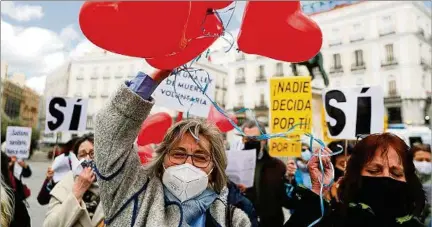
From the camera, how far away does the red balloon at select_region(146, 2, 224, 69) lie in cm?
127

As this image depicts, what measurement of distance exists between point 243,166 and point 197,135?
5.05 ft

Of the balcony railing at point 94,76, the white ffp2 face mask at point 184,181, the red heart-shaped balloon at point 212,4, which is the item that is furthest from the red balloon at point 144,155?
the balcony railing at point 94,76

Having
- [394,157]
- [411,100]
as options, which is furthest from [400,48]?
[394,157]

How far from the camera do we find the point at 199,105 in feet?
10.8

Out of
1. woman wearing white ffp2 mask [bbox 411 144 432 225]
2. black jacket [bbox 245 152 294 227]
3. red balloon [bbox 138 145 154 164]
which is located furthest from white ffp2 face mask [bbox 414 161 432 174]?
red balloon [bbox 138 145 154 164]

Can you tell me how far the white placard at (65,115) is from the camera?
156 inches

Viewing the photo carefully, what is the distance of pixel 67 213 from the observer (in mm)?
1849

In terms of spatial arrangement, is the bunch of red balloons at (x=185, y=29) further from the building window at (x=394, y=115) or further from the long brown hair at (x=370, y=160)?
the building window at (x=394, y=115)

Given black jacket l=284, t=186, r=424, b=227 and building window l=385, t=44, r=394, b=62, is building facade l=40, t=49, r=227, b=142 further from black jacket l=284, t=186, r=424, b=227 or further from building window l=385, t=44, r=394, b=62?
black jacket l=284, t=186, r=424, b=227

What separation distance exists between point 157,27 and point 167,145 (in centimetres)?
56

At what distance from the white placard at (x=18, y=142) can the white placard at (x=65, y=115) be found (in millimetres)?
1898

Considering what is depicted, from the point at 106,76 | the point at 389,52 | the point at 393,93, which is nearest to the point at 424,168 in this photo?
the point at 393,93

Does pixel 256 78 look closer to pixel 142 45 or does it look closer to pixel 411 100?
pixel 411 100

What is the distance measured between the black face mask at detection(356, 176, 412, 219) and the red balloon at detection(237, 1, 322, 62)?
2.21 feet
